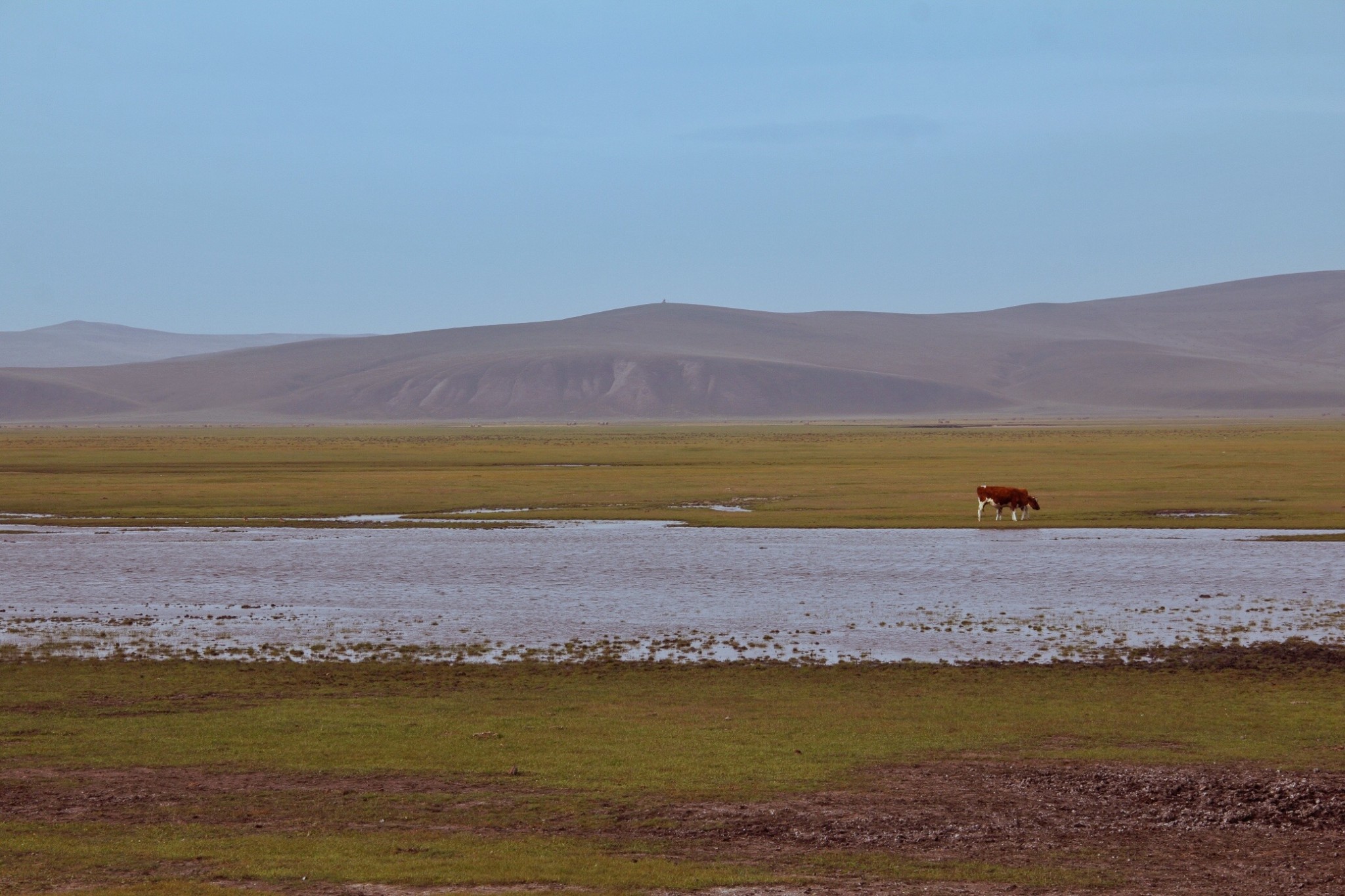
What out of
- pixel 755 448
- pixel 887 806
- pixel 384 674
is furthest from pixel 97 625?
pixel 755 448

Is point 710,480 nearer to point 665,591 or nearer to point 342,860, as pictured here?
point 665,591

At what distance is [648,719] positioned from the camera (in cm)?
1516

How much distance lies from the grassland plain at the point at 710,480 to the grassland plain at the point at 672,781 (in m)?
22.7

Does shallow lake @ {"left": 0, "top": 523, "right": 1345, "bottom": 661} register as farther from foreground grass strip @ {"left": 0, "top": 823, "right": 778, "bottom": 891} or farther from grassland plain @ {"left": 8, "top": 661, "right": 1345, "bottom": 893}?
foreground grass strip @ {"left": 0, "top": 823, "right": 778, "bottom": 891}

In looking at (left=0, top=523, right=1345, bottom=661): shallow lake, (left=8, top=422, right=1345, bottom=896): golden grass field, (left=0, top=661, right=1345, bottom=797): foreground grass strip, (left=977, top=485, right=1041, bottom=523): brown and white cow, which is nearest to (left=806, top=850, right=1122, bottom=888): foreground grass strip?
(left=8, top=422, right=1345, bottom=896): golden grass field

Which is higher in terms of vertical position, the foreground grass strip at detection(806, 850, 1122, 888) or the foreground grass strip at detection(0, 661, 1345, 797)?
the foreground grass strip at detection(0, 661, 1345, 797)

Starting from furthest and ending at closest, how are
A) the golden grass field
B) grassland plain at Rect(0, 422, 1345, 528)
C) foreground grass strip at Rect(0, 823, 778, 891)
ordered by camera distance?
grassland plain at Rect(0, 422, 1345, 528)
the golden grass field
foreground grass strip at Rect(0, 823, 778, 891)

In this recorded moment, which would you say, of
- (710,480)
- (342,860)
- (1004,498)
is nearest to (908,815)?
(342,860)

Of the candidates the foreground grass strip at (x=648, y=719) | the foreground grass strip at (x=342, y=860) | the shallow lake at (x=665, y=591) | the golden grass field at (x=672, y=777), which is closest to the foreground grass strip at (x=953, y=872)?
the golden grass field at (x=672, y=777)

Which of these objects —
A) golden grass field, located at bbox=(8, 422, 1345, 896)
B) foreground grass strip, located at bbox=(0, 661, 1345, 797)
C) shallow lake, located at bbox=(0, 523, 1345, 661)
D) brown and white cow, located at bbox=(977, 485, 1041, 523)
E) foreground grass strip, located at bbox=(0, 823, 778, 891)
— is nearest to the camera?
foreground grass strip, located at bbox=(0, 823, 778, 891)

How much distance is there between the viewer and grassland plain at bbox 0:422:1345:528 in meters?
42.6

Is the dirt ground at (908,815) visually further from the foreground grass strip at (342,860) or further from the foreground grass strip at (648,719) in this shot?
the foreground grass strip at (648,719)

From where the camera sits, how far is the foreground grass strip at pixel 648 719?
517 inches

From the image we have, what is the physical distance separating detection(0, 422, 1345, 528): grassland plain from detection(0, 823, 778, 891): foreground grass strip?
28.5 m
